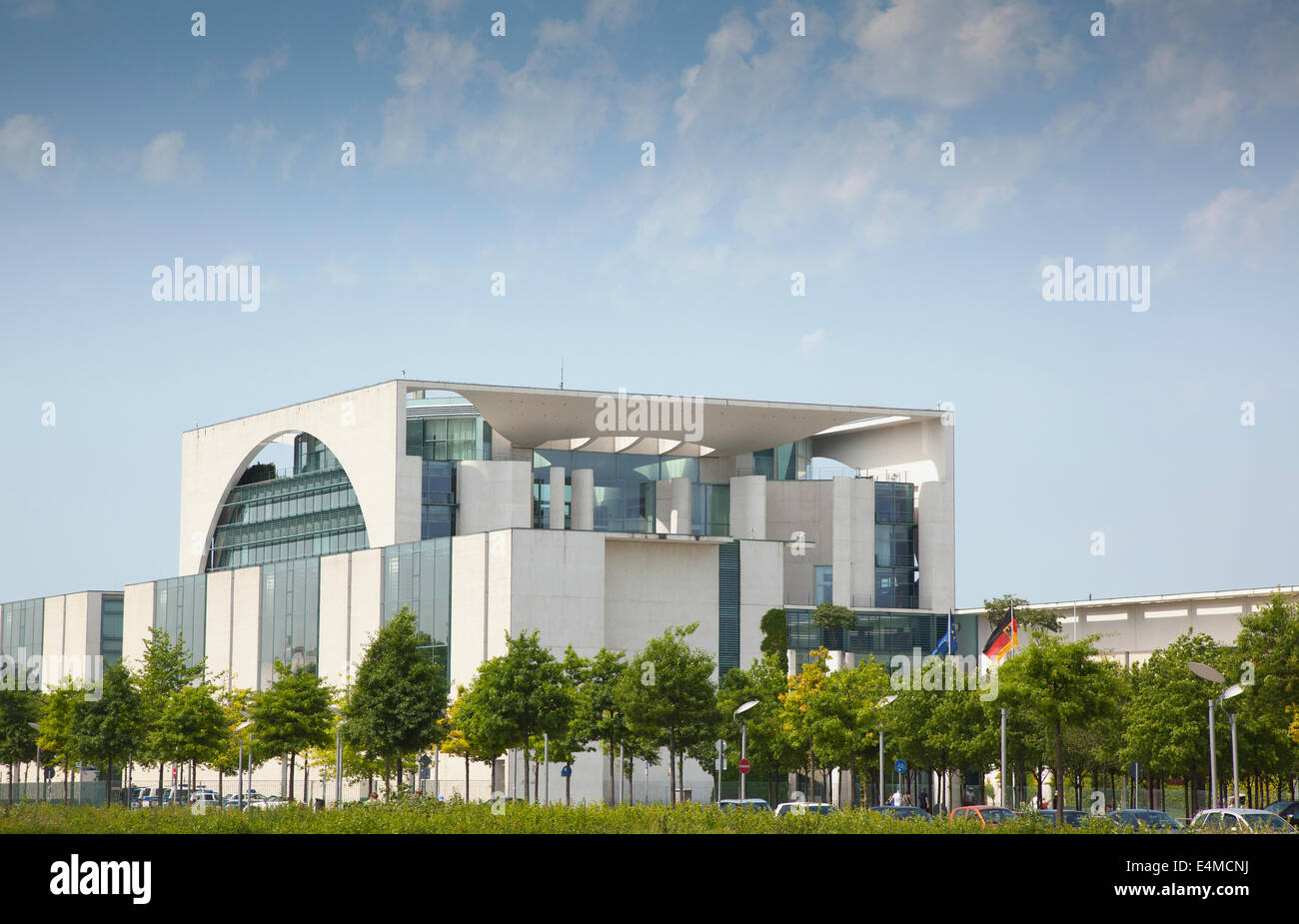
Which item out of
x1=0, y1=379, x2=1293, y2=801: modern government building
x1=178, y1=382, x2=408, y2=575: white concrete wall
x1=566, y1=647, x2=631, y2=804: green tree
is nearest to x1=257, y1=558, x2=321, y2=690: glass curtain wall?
x1=0, y1=379, x2=1293, y2=801: modern government building

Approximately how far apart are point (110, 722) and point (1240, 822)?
47.0 meters

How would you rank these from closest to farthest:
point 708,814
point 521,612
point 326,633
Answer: point 708,814, point 521,612, point 326,633

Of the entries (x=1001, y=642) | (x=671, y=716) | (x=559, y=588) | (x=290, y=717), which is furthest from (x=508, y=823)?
(x=559, y=588)

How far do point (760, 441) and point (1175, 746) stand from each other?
4051cm

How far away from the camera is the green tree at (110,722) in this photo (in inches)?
2549

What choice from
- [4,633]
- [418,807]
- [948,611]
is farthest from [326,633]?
[418,807]

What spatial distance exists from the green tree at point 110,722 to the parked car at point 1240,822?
44159mm

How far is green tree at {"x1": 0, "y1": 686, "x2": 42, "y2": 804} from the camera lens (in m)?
73.8

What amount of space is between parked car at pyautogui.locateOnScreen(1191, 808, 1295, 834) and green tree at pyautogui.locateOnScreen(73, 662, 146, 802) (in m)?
44.2

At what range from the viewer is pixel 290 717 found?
61.9 meters

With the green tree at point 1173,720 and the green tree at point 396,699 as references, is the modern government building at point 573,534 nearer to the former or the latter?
the green tree at point 396,699

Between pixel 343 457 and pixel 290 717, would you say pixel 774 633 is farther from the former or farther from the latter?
pixel 290 717
